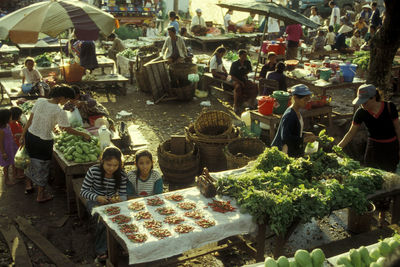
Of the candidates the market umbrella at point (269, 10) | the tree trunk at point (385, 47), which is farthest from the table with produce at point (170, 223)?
the market umbrella at point (269, 10)

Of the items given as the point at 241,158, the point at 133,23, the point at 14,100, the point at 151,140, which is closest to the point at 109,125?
the point at 151,140

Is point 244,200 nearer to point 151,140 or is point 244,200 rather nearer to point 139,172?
point 139,172

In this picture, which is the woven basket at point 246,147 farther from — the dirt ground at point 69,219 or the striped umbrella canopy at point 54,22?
the striped umbrella canopy at point 54,22

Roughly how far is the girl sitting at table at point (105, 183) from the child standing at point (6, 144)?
2.33 meters

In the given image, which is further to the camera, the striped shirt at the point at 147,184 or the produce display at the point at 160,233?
the striped shirt at the point at 147,184

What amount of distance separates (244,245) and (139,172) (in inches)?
59.7

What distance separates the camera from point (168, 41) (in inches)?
475

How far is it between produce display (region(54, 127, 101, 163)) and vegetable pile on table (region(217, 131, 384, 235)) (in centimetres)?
229

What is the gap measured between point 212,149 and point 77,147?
7.60ft

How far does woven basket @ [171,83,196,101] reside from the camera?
11703mm

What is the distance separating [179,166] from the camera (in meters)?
7.11

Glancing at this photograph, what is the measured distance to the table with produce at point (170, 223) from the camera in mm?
3934

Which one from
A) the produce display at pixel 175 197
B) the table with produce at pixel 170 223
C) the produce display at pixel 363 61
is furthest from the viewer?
the produce display at pixel 363 61

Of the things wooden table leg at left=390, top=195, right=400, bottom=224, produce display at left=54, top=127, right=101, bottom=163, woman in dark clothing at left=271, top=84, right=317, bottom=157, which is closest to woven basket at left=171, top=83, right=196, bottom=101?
produce display at left=54, top=127, right=101, bottom=163
